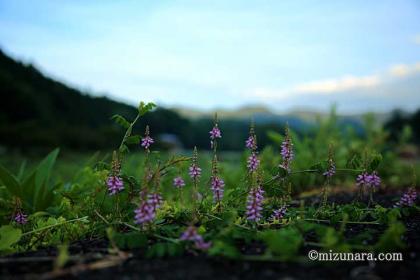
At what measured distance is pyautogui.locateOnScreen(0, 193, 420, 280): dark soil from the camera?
180 cm

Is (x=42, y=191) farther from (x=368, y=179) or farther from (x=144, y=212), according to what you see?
(x=368, y=179)

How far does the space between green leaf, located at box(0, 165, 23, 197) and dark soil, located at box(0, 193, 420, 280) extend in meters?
1.20

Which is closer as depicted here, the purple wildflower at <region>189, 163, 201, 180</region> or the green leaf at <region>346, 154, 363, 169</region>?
the purple wildflower at <region>189, 163, 201, 180</region>

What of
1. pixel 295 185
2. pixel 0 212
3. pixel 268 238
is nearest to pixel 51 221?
pixel 0 212

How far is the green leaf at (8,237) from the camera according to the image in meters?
2.28

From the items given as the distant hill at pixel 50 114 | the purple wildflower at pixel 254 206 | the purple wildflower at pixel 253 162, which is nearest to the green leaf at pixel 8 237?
the purple wildflower at pixel 254 206

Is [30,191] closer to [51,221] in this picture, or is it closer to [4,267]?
[51,221]

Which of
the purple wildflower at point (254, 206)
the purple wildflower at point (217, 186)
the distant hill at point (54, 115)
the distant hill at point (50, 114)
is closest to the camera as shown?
the purple wildflower at point (254, 206)

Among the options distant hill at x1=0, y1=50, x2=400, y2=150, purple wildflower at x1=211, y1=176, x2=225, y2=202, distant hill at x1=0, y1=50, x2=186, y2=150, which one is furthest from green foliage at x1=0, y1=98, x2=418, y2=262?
distant hill at x1=0, y1=50, x2=186, y2=150

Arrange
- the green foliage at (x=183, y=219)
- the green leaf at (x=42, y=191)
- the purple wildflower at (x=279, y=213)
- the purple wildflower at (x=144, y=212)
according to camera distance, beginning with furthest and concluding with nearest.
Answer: the green leaf at (x=42, y=191) < the purple wildflower at (x=279, y=213) < the purple wildflower at (x=144, y=212) < the green foliage at (x=183, y=219)

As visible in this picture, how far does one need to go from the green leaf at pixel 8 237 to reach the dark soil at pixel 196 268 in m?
0.27

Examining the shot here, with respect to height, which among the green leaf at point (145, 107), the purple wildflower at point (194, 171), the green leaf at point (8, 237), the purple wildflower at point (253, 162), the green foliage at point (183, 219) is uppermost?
the green leaf at point (145, 107)

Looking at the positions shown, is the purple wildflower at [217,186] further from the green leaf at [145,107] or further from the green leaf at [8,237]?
the green leaf at [8,237]

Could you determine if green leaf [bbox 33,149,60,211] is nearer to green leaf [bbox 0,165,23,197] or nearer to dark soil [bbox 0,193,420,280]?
green leaf [bbox 0,165,23,197]
